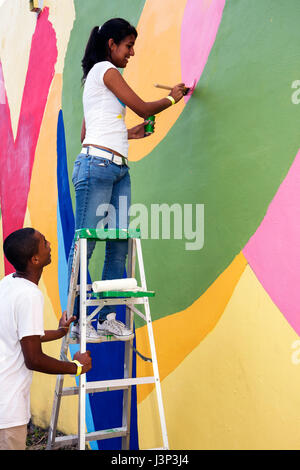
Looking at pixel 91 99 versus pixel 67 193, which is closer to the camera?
pixel 91 99

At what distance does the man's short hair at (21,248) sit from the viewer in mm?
1734

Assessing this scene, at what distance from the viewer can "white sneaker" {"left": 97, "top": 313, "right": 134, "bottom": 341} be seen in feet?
6.10

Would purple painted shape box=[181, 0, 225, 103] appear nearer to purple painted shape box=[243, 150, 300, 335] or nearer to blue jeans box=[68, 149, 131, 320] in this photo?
blue jeans box=[68, 149, 131, 320]

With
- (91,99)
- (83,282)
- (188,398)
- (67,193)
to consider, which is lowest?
(188,398)

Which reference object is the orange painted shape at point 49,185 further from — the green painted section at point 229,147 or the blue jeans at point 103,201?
the blue jeans at point 103,201

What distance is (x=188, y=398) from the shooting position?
2064mm

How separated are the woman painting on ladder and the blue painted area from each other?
712 millimetres

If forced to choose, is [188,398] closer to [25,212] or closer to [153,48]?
[153,48]

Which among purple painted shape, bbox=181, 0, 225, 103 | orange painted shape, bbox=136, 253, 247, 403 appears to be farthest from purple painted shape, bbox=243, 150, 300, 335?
purple painted shape, bbox=181, 0, 225, 103

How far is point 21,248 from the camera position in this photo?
1.73 meters

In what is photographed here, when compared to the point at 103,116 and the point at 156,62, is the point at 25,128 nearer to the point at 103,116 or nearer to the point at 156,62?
the point at 156,62

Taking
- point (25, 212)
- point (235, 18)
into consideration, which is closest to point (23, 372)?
point (235, 18)

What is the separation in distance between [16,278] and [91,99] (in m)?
0.93

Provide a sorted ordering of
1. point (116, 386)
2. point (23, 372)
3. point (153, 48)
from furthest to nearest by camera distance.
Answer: point (153, 48) < point (116, 386) < point (23, 372)
